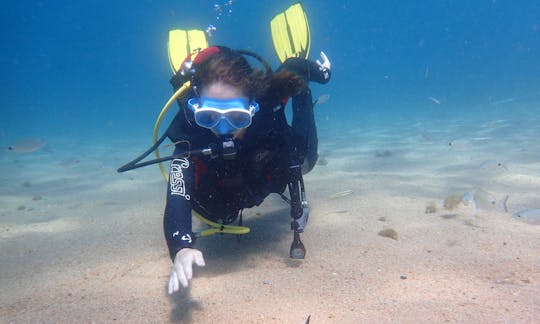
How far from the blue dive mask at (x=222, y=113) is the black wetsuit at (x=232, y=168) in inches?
7.0

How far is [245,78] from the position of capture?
3.20 meters

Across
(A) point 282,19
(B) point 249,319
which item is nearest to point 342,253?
(B) point 249,319

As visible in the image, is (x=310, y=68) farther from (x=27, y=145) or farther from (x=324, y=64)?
(x=27, y=145)

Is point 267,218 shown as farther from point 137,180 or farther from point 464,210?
point 137,180

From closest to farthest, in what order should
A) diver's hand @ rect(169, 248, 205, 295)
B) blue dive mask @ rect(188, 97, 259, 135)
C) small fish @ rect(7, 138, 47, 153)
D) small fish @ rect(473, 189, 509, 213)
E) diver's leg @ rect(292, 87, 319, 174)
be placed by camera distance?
diver's hand @ rect(169, 248, 205, 295), blue dive mask @ rect(188, 97, 259, 135), small fish @ rect(473, 189, 509, 213), diver's leg @ rect(292, 87, 319, 174), small fish @ rect(7, 138, 47, 153)

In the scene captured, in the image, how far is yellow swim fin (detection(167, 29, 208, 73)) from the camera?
6.61 m

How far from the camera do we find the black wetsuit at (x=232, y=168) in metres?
3.05

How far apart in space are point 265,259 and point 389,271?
1345 mm

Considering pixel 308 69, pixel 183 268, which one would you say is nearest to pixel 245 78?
pixel 183 268

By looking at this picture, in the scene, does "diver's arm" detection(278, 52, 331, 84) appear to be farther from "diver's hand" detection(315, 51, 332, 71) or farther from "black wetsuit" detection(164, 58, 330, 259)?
"black wetsuit" detection(164, 58, 330, 259)

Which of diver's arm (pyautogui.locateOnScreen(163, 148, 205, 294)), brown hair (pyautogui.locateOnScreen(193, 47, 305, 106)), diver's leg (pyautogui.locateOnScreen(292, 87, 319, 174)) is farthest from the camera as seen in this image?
diver's leg (pyautogui.locateOnScreen(292, 87, 319, 174))

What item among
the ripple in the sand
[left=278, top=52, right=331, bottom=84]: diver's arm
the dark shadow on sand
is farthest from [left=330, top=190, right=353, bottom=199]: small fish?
[left=278, top=52, right=331, bottom=84]: diver's arm

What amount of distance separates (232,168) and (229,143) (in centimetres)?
46

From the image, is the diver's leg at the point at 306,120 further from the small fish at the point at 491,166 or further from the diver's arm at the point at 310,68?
the small fish at the point at 491,166
